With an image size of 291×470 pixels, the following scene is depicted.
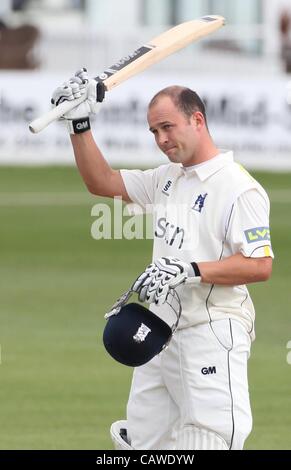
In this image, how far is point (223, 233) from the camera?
263 inches

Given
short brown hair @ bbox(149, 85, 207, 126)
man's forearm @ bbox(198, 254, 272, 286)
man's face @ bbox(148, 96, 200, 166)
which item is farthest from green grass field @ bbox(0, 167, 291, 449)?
short brown hair @ bbox(149, 85, 207, 126)

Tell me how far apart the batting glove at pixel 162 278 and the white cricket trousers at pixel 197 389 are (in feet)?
1.09

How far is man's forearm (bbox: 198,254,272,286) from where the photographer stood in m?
6.53

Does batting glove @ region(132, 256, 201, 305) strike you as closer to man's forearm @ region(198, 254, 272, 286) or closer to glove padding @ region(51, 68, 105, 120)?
man's forearm @ region(198, 254, 272, 286)

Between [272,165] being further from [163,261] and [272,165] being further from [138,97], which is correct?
[163,261]

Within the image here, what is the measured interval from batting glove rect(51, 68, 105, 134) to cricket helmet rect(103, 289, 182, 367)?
942 mm

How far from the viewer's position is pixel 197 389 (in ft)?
21.8

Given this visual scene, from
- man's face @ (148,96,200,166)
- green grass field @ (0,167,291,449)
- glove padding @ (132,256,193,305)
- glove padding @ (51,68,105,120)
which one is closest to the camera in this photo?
glove padding @ (132,256,193,305)

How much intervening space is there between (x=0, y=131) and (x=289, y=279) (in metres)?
11.0

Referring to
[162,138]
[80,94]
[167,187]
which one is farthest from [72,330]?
[162,138]

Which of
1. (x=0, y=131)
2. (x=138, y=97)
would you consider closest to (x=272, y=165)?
(x=138, y=97)

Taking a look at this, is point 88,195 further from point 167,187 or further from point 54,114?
point 54,114

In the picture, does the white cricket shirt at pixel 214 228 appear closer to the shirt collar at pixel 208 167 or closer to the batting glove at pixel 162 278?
the shirt collar at pixel 208 167

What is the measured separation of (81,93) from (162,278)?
1044 millimetres
